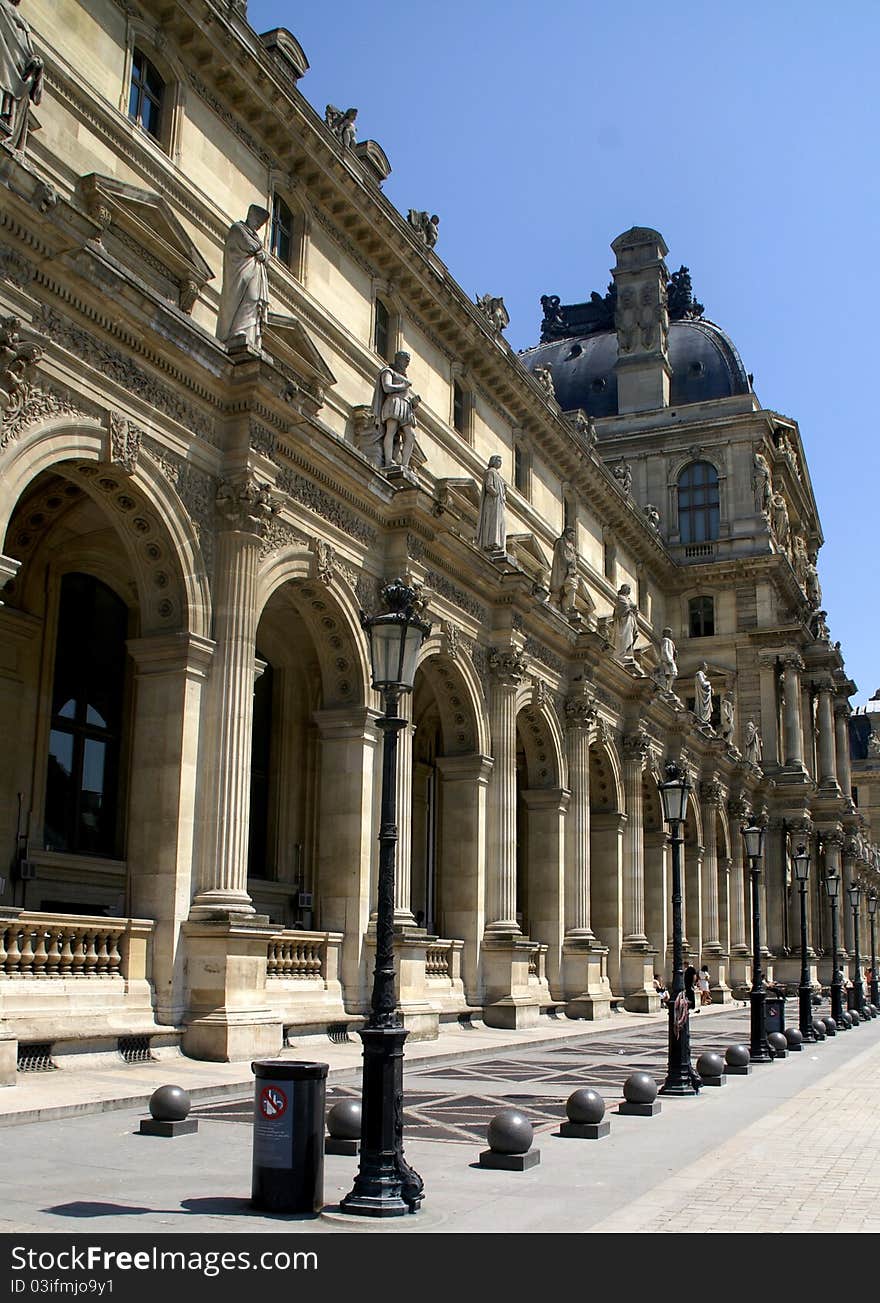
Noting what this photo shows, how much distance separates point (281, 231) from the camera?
28.2 m

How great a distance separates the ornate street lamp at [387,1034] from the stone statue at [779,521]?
52502mm

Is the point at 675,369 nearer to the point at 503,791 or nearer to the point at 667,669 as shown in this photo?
the point at 667,669

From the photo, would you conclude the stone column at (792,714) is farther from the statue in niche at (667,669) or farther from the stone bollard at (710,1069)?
the stone bollard at (710,1069)

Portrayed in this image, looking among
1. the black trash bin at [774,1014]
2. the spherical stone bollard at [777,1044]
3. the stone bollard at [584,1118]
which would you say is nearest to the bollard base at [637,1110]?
the stone bollard at [584,1118]

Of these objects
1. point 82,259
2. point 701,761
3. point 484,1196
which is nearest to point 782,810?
point 701,761

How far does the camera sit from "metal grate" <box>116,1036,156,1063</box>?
55.6 feet

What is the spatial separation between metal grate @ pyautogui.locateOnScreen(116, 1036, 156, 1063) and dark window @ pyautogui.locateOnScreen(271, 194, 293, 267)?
16859 millimetres

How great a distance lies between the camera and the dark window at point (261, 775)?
2792 cm

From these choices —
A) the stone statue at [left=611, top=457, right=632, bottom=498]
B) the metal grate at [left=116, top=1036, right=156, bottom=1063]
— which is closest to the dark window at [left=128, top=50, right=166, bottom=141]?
the metal grate at [left=116, top=1036, right=156, bottom=1063]

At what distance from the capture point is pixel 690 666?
2304 inches

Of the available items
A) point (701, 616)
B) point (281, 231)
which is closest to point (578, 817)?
point (281, 231)

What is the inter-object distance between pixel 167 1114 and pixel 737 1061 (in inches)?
438

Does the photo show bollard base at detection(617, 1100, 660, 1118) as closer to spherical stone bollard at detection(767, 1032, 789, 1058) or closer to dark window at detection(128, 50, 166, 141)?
spherical stone bollard at detection(767, 1032, 789, 1058)
